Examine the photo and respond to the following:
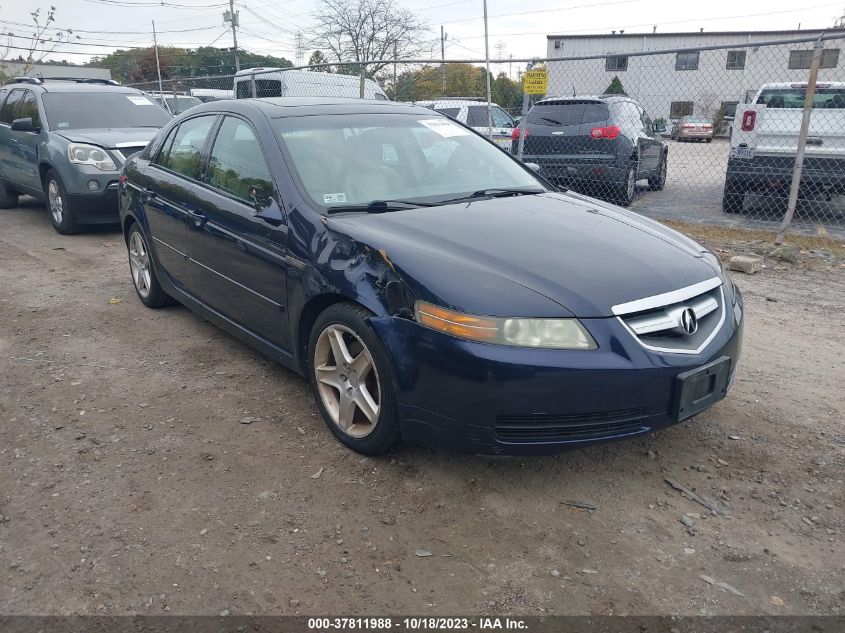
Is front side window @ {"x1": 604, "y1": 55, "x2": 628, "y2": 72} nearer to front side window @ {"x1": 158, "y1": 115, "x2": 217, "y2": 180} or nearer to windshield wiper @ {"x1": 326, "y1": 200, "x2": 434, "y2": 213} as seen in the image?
front side window @ {"x1": 158, "y1": 115, "x2": 217, "y2": 180}

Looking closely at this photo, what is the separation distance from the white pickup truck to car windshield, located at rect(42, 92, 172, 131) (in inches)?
295

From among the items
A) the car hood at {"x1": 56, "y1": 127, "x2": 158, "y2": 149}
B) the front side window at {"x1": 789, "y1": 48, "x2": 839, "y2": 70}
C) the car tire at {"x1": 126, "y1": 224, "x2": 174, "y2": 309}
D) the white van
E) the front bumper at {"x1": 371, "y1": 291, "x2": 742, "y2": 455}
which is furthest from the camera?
the white van

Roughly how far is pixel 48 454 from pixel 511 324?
2.28 metres

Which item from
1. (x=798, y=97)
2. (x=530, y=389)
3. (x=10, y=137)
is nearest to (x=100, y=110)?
(x=10, y=137)

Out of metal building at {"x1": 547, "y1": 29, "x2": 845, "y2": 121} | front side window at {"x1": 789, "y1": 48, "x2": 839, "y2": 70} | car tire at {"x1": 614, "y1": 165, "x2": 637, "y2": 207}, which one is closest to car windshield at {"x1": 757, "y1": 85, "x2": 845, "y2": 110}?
front side window at {"x1": 789, "y1": 48, "x2": 839, "y2": 70}

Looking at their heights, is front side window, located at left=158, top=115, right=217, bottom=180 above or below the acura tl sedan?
above

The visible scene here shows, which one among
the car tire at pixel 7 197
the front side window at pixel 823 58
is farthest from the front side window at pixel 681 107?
the car tire at pixel 7 197

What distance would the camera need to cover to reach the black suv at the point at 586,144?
915cm

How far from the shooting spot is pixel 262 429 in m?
3.48

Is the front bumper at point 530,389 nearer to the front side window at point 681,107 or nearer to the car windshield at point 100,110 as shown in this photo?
the car windshield at point 100,110

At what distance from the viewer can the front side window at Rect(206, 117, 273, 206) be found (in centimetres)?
362

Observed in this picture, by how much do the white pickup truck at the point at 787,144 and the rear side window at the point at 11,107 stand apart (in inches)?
365

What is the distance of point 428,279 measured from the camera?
2.75m

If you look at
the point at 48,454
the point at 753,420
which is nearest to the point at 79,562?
the point at 48,454
